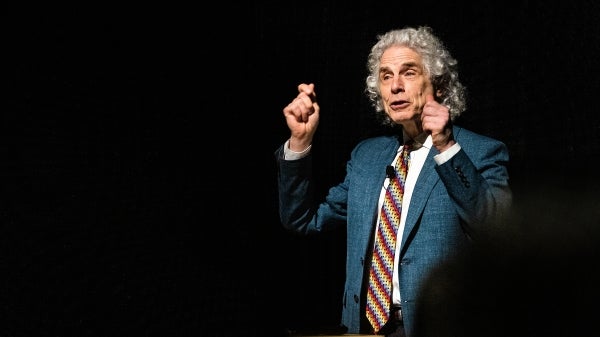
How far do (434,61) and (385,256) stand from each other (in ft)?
2.09

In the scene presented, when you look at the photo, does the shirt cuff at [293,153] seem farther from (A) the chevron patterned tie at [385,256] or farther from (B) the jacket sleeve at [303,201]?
(A) the chevron patterned tie at [385,256]

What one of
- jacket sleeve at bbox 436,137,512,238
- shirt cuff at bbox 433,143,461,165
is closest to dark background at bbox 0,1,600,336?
jacket sleeve at bbox 436,137,512,238

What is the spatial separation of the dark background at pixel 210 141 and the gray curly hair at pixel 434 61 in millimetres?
213

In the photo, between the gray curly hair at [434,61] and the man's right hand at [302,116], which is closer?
the man's right hand at [302,116]

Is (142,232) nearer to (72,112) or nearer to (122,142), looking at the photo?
(122,142)

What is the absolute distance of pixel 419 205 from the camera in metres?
1.62

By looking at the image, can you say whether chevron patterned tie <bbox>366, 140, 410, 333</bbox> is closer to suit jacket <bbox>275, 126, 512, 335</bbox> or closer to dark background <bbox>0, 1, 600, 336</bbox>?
suit jacket <bbox>275, 126, 512, 335</bbox>

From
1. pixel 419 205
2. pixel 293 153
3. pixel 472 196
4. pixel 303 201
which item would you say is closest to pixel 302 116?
pixel 293 153

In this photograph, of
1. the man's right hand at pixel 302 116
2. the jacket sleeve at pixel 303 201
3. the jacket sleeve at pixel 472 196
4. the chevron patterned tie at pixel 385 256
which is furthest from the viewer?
the jacket sleeve at pixel 303 201

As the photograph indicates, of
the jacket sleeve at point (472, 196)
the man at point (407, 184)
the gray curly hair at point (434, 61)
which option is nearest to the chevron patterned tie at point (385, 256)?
the man at point (407, 184)

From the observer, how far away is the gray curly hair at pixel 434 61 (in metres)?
1.87

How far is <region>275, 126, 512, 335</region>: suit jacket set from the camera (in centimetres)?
150

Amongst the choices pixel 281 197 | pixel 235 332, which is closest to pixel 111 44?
pixel 281 197

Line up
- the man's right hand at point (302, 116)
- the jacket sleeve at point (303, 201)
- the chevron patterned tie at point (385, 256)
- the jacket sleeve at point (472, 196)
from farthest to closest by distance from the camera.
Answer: the jacket sleeve at point (303, 201), the man's right hand at point (302, 116), the chevron patterned tie at point (385, 256), the jacket sleeve at point (472, 196)
